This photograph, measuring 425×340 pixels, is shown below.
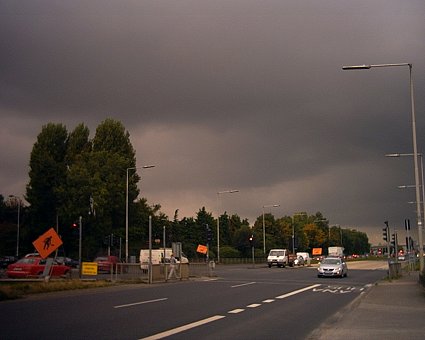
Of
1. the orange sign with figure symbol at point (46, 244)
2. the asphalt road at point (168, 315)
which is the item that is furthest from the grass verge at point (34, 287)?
the orange sign with figure symbol at point (46, 244)

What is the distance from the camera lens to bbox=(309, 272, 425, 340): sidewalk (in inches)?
499

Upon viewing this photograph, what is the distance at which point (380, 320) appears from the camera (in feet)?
50.1

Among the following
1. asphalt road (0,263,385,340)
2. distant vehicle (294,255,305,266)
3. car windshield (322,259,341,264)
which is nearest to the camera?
asphalt road (0,263,385,340)

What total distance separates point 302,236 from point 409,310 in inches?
4770

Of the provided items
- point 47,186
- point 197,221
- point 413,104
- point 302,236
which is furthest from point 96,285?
point 302,236

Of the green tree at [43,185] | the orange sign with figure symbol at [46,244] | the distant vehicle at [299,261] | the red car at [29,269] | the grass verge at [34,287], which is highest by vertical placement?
the green tree at [43,185]

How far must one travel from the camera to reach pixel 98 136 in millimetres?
77438

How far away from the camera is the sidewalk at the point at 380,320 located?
12.7 m

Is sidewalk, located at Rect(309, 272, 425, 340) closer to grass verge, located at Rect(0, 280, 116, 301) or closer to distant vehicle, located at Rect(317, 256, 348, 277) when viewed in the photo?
grass verge, located at Rect(0, 280, 116, 301)

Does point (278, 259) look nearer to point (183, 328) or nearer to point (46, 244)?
point (46, 244)

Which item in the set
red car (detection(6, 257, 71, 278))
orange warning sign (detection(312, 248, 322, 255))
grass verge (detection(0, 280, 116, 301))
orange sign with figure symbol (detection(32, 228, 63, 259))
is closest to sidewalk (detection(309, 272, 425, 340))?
grass verge (detection(0, 280, 116, 301))

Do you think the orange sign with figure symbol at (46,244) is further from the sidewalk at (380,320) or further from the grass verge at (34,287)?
the sidewalk at (380,320)

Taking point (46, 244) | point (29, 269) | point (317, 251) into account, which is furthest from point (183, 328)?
point (317, 251)

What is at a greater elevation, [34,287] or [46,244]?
[46,244]
